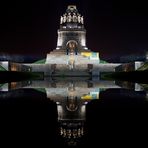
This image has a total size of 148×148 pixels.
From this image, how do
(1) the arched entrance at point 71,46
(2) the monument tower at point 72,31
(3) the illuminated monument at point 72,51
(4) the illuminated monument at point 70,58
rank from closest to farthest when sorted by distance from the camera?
(4) the illuminated monument at point 70,58 < (3) the illuminated monument at point 72,51 < (1) the arched entrance at point 71,46 < (2) the monument tower at point 72,31

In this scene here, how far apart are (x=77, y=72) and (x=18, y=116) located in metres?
54.0

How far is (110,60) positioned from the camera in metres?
79.6

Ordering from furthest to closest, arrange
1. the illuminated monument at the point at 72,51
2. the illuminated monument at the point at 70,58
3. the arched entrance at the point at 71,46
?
the arched entrance at the point at 71,46
the illuminated monument at the point at 72,51
the illuminated monument at the point at 70,58

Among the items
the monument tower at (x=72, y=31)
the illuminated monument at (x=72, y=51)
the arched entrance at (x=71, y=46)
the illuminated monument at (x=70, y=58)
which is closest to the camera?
the illuminated monument at (x=70, y=58)

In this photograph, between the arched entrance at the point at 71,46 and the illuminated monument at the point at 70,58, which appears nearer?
the illuminated monument at the point at 70,58

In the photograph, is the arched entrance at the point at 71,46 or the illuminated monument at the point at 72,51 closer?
the illuminated monument at the point at 72,51

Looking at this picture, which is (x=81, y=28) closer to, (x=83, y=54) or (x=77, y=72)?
(x=83, y=54)

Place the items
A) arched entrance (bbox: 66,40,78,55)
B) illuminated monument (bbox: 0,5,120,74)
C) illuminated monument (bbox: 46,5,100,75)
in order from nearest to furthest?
illuminated monument (bbox: 0,5,120,74) < illuminated monument (bbox: 46,5,100,75) < arched entrance (bbox: 66,40,78,55)

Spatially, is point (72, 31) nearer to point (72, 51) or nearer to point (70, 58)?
point (72, 51)

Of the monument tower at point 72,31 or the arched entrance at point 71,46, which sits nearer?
the arched entrance at point 71,46

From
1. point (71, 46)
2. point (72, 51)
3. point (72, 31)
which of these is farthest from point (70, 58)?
point (72, 31)

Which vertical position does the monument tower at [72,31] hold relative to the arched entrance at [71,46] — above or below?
above

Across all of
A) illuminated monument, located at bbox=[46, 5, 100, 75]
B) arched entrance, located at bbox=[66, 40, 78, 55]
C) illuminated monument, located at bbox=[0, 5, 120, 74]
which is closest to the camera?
illuminated monument, located at bbox=[0, 5, 120, 74]

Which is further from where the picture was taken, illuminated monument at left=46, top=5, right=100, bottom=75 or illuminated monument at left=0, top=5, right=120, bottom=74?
illuminated monument at left=46, top=5, right=100, bottom=75
